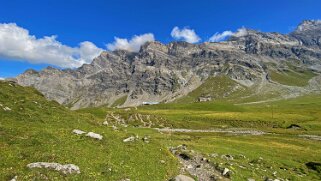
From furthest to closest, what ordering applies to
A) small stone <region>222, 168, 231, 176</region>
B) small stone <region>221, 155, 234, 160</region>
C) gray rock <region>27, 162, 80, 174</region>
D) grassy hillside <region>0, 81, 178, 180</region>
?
small stone <region>221, 155, 234, 160</region> < small stone <region>222, 168, 231, 176</region> < grassy hillside <region>0, 81, 178, 180</region> < gray rock <region>27, 162, 80, 174</region>

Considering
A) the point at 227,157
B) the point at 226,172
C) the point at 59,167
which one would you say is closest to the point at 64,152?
the point at 59,167

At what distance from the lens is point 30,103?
4544cm

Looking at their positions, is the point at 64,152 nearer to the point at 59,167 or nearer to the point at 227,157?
the point at 59,167

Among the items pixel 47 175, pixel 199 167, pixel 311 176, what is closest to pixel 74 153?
pixel 47 175

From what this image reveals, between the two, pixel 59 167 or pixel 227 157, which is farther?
pixel 227 157

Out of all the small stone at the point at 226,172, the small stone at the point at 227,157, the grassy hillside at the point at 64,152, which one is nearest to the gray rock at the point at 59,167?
the grassy hillside at the point at 64,152

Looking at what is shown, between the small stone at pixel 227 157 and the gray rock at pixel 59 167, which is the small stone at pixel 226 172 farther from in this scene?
the gray rock at pixel 59 167

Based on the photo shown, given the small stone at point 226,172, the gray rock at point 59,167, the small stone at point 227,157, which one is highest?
the gray rock at point 59,167

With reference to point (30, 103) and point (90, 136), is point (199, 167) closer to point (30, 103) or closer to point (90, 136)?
point (90, 136)

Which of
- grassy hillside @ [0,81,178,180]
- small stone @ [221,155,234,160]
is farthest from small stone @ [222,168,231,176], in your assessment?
small stone @ [221,155,234,160]

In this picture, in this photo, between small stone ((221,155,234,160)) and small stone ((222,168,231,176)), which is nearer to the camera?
small stone ((222,168,231,176))

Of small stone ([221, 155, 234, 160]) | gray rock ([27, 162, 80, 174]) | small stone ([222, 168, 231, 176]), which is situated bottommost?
small stone ([221, 155, 234, 160])

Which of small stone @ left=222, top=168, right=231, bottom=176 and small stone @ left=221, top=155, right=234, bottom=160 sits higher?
small stone @ left=222, top=168, right=231, bottom=176

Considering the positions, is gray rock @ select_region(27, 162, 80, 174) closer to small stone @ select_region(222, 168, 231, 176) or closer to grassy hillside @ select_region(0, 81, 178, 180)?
grassy hillside @ select_region(0, 81, 178, 180)
